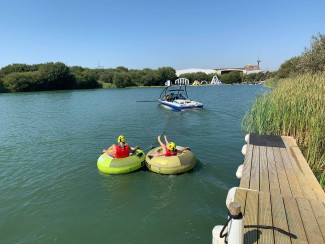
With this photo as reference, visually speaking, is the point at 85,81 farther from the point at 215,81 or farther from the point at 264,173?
the point at 264,173

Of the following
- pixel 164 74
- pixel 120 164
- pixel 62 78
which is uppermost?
pixel 164 74

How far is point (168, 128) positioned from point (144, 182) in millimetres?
8301

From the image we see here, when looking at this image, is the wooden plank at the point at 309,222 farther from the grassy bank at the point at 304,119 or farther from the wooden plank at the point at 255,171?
the grassy bank at the point at 304,119

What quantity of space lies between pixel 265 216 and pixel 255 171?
6.38 feet

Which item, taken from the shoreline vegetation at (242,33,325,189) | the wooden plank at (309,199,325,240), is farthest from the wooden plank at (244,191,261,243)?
the shoreline vegetation at (242,33,325,189)

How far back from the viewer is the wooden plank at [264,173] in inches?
178

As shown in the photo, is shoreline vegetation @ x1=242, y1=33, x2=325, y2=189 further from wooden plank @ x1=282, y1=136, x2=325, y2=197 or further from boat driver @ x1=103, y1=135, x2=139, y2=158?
boat driver @ x1=103, y1=135, x2=139, y2=158

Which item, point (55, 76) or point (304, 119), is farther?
point (55, 76)

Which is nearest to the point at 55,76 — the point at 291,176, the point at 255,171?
the point at 255,171

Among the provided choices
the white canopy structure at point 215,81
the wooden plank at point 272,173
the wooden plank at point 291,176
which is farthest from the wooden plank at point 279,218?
the white canopy structure at point 215,81

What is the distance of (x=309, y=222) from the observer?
3.31 m

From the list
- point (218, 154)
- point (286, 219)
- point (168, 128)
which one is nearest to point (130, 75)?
point (168, 128)

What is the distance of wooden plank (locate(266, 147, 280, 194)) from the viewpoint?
4.46 metres

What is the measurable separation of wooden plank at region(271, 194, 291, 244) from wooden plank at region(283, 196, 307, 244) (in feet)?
0.20
